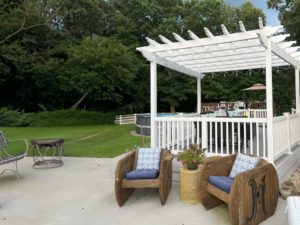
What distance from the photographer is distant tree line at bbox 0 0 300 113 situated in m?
19.8

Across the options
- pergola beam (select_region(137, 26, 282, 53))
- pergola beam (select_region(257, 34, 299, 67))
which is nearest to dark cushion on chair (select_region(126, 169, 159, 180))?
pergola beam (select_region(137, 26, 282, 53))

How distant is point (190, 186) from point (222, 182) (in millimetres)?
648

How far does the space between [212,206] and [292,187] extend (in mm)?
1479

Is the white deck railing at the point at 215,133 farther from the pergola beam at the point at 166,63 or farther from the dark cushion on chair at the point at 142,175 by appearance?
the dark cushion on chair at the point at 142,175

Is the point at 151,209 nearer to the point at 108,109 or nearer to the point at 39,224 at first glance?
the point at 39,224

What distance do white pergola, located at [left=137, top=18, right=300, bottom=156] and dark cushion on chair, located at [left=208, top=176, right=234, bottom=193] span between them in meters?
1.65

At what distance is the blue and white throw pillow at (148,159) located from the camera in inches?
186

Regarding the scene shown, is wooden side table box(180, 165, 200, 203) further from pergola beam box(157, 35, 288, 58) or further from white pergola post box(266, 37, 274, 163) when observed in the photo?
pergola beam box(157, 35, 288, 58)

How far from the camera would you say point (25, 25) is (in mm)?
20234

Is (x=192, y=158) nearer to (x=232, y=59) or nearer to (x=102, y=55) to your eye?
(x=232, y=59)

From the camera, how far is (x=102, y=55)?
19797 mm

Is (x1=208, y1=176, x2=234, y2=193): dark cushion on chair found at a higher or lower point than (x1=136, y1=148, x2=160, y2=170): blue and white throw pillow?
lower

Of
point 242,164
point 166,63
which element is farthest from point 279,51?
point 242,164

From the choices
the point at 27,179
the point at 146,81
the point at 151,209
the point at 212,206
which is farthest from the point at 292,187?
the point at 146,81
